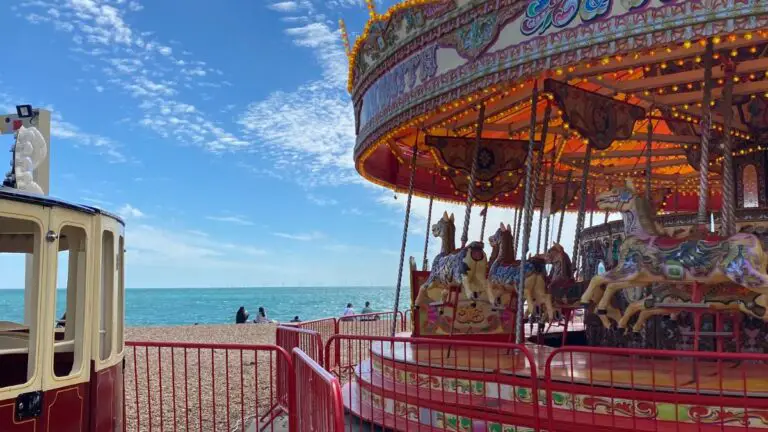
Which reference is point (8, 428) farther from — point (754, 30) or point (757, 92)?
point (757, 92)

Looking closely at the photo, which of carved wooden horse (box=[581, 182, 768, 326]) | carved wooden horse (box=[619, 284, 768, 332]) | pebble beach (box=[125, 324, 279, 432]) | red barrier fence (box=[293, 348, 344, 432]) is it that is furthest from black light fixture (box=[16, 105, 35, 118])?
carved wooden horse (box=[619, 284, 768, 332])

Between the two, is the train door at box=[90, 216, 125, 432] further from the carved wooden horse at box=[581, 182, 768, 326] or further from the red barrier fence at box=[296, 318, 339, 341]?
the red barrier fence at box=[296, 318, 339, 341]

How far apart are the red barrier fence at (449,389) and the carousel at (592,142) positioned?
0.55ft

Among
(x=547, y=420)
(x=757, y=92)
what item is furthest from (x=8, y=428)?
(x=757, y=92)

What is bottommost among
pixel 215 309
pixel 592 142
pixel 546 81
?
pixel 215 309

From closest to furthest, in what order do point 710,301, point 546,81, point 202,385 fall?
point 710,301, point 546,81, point 202,385

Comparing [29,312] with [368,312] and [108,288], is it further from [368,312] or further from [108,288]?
[368,312]

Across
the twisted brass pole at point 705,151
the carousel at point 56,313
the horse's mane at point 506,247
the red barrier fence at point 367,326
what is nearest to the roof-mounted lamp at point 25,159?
the carousel at point 56,313

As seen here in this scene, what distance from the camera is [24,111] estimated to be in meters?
5.76

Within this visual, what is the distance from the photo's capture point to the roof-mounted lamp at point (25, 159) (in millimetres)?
4609

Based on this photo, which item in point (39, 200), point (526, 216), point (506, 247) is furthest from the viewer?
point (506, 247)

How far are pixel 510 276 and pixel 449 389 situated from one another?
2493mm

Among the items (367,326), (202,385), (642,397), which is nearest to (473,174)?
(642,397)

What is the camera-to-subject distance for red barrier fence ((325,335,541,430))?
21.0ft
